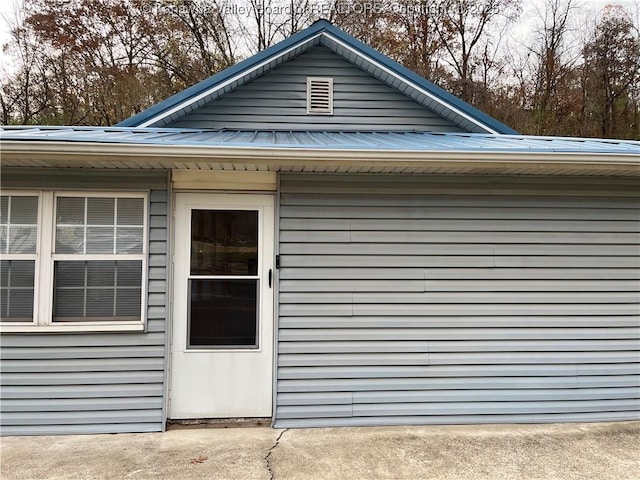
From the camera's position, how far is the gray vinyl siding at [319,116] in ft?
15.9

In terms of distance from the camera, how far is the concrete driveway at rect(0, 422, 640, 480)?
9.62 feet

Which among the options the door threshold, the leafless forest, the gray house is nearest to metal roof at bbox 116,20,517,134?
the gray house

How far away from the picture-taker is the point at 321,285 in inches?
148

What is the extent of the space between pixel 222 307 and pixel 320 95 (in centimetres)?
280

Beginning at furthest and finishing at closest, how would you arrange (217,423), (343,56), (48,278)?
(343,56)
(217,423)
(48,278)

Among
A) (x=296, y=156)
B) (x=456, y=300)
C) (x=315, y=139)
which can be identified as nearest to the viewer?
(x=296, y=156)

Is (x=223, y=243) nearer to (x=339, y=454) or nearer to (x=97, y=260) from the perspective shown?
(x=97, y=260)

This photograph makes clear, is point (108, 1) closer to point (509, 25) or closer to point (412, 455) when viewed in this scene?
point (509, 25)

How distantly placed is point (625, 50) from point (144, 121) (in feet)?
49.0

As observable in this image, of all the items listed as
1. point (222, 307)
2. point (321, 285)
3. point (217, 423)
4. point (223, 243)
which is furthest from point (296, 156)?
point (217, 423)

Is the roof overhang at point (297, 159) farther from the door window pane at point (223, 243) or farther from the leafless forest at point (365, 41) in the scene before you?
the leafless forest at point (365, 41)

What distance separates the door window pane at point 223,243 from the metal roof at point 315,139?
684mm

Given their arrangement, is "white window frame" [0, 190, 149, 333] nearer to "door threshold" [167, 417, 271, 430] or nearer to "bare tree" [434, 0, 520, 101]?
"door threshold" [167, 417, 271, 430]

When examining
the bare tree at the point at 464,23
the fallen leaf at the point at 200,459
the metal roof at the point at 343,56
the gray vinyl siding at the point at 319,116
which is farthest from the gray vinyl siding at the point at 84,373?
the bare tree at the point at 464,23
